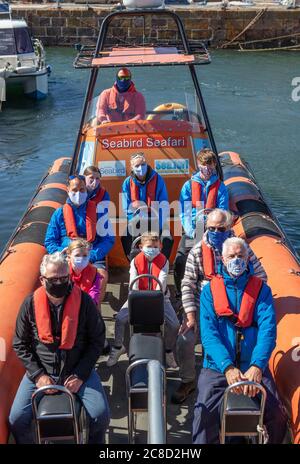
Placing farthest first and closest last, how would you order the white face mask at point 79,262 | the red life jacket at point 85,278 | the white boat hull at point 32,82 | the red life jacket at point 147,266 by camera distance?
the white boat hull at point 32,82 → the red life jacket at point 147,266 → the red life jacket at point 85,278 → the white face mask at point 79,262

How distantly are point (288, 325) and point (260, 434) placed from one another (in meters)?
0.90

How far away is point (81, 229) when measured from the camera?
4477 millimetres

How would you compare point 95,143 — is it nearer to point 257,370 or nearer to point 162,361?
point 162,361

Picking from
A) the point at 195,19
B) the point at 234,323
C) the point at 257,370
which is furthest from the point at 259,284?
the point at 195,19

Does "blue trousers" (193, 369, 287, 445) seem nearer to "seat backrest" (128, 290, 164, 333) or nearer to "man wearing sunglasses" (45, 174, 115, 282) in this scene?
"seat backrest" (128, 290, 164, 333)

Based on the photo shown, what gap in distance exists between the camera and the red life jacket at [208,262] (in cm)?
376

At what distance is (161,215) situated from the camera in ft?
16.3


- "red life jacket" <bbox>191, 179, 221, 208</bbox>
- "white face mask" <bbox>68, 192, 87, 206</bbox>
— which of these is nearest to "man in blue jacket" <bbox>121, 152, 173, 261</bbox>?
"red life jacket" <bbox>191, 179, 221, 208</bbox>

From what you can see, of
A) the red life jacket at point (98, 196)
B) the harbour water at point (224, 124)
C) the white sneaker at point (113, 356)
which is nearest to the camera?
the white sneaker at point (113, 356)

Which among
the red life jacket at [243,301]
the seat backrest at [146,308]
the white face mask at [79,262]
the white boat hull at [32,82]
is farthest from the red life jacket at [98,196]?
the white boat hull at [32,82]

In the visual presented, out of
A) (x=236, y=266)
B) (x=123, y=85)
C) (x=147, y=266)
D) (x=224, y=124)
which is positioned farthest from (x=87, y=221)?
(x=224, y=124)

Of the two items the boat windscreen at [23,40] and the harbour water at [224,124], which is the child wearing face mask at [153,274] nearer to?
the harbour water at [224,124]

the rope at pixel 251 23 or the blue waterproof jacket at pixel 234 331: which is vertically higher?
the rope at pixel 251 23

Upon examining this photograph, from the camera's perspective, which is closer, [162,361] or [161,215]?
[162,361]
